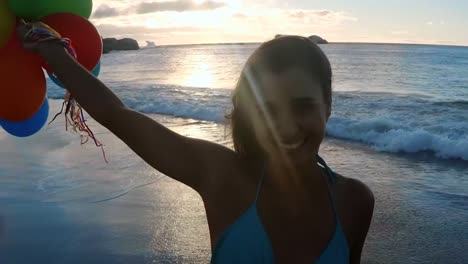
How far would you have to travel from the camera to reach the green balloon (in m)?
1.89

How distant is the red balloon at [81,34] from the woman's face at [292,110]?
1.03 m

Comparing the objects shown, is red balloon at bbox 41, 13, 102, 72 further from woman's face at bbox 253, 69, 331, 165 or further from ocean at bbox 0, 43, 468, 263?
woman's face at bbox 253, 69, 331, 165

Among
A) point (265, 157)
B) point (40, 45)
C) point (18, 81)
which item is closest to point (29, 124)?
point (18, 81)

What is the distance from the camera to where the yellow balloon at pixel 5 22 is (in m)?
1.88

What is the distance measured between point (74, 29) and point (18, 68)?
0.87ft

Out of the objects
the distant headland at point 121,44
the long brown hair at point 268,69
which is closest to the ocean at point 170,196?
the long brown hair at point 268,69

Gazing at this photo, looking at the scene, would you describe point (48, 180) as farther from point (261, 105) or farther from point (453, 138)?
point (453, 138)

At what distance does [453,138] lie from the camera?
10.3 metres

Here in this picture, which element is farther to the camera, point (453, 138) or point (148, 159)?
point (453, 138)

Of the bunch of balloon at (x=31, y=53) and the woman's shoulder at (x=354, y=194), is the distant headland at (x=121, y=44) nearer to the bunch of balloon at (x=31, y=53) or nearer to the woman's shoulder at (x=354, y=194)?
the bunch of balloon at (x=31, y=53)

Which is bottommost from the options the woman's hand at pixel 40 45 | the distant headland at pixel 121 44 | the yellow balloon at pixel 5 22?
the distant headland at pixel 121 44

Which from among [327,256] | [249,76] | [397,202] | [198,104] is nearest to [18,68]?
[249,76]

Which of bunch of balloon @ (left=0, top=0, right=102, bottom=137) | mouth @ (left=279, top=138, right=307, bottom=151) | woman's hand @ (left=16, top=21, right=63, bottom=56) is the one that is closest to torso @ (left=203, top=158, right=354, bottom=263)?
mouth @ (left=279, top=138, right=307, bottom=151)

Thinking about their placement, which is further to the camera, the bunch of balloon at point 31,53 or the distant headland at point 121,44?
the distant headland at point 121,44
